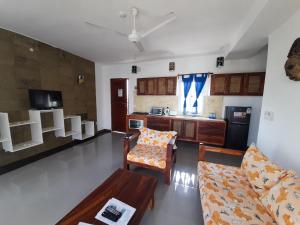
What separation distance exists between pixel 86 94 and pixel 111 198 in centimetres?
387

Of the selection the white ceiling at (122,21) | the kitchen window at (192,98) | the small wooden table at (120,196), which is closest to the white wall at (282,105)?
the white ceiling at (122,21)

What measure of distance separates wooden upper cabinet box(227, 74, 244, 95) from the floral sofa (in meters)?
2.40

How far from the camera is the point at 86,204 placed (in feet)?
4.36

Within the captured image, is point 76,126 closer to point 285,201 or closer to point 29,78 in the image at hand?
point 29,78

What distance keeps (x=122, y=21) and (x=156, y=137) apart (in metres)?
2.16

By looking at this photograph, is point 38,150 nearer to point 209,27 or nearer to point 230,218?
point 230,218

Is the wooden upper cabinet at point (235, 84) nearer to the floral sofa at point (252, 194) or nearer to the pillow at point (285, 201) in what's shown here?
the floral sofa at point (252, 194)

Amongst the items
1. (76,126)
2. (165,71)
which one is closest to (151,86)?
(165,71)

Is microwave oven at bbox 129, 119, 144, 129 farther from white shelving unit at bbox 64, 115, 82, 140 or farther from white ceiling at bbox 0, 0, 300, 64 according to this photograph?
white ceiling at bbox 0, 0, 300, 64

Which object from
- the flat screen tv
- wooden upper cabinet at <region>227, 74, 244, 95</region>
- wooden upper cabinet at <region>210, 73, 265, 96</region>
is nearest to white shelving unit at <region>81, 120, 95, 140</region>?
the flat screen tv

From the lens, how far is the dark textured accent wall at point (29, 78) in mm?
2600

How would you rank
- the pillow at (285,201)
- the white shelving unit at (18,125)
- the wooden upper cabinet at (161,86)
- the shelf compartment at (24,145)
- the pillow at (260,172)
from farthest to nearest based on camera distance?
1. the wooden upper cabinet at (161,86)
2. the shelf compartment at (24,145)
3. the white shelving unit at (18,125)
4. the pillow at (260,172)
5. the pillow at (285,201)

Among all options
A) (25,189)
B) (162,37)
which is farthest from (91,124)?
(162,37)

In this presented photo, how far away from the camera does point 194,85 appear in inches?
165
